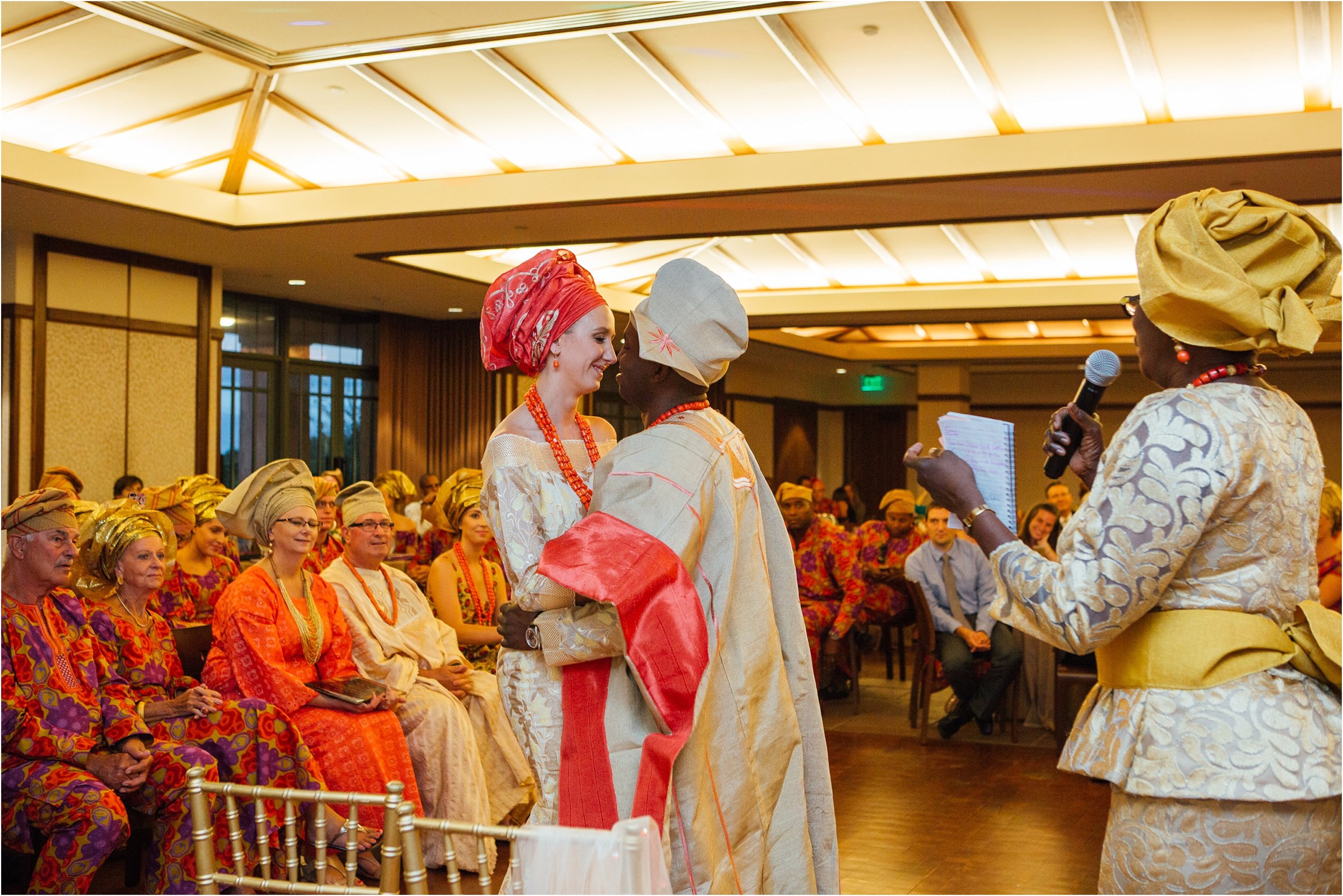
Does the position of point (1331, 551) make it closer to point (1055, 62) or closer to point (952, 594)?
point (952, 594)

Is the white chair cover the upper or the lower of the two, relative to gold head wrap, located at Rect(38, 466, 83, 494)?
lower

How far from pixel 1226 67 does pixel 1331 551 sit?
94.3 inches

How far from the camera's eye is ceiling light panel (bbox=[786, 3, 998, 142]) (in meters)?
5.33

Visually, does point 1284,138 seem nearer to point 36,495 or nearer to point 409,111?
point 409,111

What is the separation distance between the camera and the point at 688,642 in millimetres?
1758

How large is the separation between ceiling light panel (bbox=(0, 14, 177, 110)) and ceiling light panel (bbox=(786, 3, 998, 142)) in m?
3.38

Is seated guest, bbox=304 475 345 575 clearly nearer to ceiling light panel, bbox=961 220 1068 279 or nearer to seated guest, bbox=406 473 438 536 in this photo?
seated guest, bbox=406 473 438 536

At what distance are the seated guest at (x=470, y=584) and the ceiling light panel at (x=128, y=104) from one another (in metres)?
2.96

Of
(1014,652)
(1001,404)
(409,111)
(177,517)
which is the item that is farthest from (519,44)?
(1001,404)

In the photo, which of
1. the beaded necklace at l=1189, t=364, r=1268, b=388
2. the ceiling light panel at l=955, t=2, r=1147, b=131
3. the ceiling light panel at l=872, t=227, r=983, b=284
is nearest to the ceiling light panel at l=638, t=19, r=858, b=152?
the ceiling light panel at l=955, t=2, r=1147, b=131


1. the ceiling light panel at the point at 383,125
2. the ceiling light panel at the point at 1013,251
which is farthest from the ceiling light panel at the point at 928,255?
the ceiling light panel at the point at 383,125

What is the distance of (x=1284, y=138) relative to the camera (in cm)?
591

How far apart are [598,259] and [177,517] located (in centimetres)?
507

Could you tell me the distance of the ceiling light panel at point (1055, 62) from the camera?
5160 millimetres
